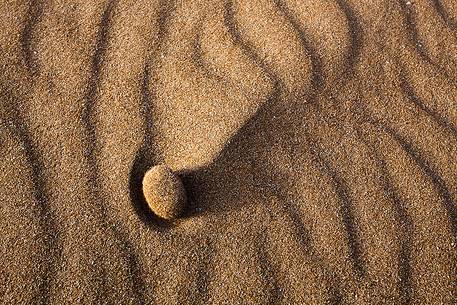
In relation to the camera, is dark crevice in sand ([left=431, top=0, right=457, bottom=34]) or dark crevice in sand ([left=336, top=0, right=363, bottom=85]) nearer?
dark crevice in sand ([left=336, top=0, right=363, bottom=85])

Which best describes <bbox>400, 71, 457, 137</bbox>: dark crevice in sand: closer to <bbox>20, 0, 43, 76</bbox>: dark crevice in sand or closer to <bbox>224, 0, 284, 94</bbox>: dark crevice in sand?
<bbox>224, 0, 284, 94</bbox>: dark crevice in sand

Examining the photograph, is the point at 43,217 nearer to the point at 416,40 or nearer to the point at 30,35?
the point at 30,35

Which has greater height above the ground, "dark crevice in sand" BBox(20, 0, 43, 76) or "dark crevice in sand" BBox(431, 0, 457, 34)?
"dark crevice in sand" BBox(431, 0, 457, 34)

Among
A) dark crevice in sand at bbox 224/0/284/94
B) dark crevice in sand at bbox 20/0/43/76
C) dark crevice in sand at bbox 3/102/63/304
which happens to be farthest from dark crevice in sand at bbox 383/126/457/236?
dark crevice in sand at bbox 20/0/43/76

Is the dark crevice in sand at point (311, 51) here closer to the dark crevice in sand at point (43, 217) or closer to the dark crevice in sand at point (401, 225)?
the dark crevice in sand at point (401, 225)

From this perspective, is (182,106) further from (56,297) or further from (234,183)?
(56,297)

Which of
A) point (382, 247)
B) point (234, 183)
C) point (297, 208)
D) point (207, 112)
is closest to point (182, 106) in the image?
point (207, 112)

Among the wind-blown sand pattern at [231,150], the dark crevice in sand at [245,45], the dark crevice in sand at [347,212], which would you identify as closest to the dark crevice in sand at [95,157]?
the wind-blown sand pattern at [231,150]
